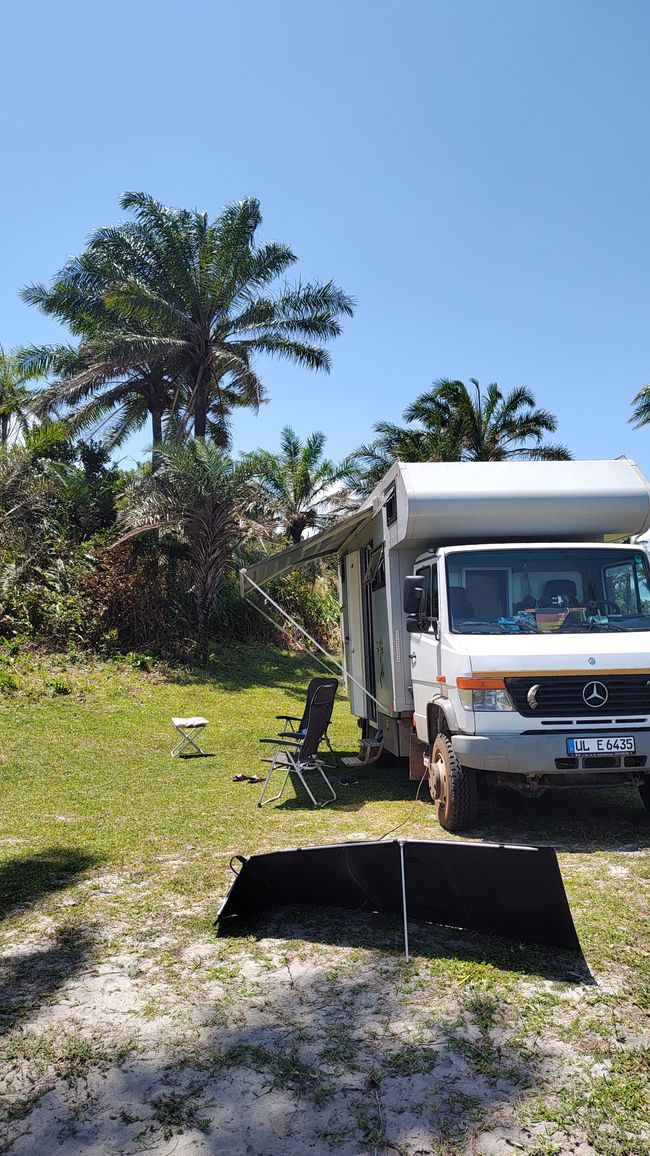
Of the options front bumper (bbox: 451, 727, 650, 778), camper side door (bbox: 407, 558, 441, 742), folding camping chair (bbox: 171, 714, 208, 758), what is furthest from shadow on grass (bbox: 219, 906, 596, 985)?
folding camping chair (bbox: 171, 714, 208, 758)

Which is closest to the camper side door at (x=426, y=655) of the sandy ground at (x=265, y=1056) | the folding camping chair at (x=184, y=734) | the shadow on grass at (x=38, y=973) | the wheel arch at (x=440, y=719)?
the wheel arch at (x=440, y=719)

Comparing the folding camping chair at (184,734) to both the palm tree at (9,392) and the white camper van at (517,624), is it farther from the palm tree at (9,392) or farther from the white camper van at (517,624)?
the palm tree at (9,392)

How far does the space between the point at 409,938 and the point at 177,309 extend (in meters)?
19.9

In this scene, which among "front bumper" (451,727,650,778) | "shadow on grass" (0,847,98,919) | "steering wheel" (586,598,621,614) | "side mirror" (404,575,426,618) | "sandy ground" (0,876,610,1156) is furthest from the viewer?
"side mirror" (404,575,426,618)

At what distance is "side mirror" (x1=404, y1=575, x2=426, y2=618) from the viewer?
6859 mm

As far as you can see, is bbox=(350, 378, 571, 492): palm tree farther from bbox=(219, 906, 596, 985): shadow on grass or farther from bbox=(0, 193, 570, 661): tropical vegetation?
bbox=(219, 906, 596, 985): shadow on grass

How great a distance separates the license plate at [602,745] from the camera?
19.0ft

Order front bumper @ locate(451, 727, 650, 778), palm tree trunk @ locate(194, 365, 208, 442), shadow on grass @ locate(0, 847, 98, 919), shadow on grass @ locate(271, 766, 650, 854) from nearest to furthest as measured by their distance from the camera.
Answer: shadow on grass @ locate(0, 847, 98, 919)
front bumper @ locate(451, 727, 650, 778)
shadow on grass @ locate(271, 766, 650, 854)
palm tree trunk @ locate(194, 365, 208, 442)

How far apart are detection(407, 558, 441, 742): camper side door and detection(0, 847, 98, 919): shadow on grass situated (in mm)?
3003

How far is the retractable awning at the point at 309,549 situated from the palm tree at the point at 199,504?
694 cm

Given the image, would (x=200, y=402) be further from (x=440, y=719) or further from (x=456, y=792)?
(x=456, y=792)

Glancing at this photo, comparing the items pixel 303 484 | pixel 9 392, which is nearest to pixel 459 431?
pixel 303 484

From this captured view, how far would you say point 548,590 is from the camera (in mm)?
6656

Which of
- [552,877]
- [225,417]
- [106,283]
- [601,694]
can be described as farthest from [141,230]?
[552,877]
